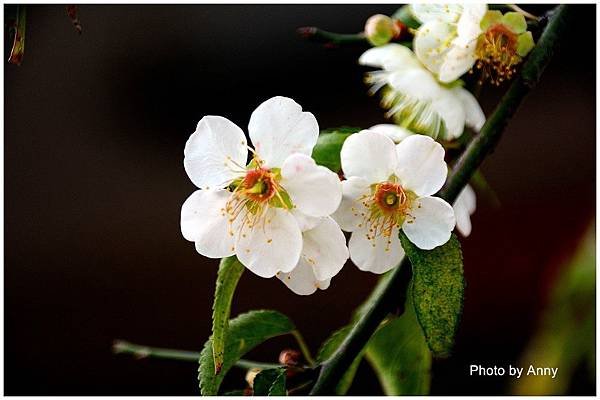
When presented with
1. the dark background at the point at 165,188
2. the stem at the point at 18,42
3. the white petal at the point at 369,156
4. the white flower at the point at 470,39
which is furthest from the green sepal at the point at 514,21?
the dark background at the point at 165,188

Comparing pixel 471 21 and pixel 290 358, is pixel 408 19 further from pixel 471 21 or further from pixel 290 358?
pixel 290 358

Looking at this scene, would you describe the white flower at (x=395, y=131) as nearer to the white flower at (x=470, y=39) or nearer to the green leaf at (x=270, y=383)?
the white flower at (x=470, y=39)

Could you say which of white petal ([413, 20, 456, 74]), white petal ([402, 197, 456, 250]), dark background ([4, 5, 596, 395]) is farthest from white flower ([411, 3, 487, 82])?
dark background ([4, 5, 596, 395])

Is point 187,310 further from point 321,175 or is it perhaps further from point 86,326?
point 321,175

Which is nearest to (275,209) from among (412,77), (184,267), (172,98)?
(412,77)

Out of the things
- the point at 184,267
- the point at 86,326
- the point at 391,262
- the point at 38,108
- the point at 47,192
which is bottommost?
the point at 86,326

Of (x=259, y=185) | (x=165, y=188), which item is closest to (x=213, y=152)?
(x=259, y=185)
